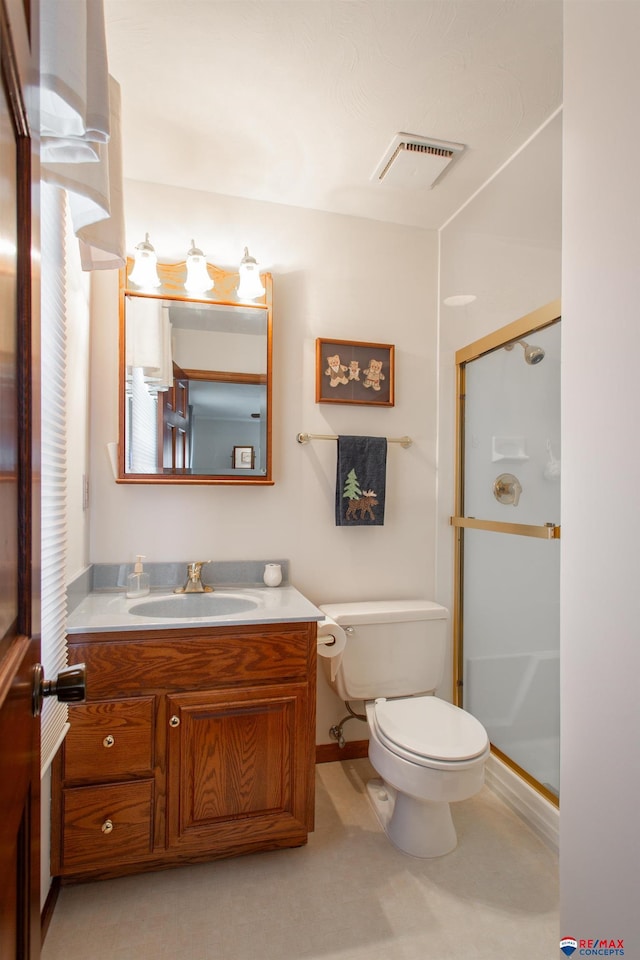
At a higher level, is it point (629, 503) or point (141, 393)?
point (141, 393)

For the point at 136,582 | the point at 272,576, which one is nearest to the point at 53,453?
the point at 136,582

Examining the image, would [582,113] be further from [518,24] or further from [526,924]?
[526,924]

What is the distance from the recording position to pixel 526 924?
1.41 m

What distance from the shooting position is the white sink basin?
1882 millimetres

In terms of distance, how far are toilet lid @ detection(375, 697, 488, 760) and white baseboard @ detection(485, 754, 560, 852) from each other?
36cm

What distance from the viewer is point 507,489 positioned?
2010mm

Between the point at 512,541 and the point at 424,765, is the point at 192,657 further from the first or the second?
the point at 512,541

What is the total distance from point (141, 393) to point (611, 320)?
5.37 ft

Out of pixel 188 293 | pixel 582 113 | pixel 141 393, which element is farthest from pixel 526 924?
pixel 188 293

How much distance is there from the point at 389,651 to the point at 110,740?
3.42ft

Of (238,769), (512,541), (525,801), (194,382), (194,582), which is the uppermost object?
(194,382)

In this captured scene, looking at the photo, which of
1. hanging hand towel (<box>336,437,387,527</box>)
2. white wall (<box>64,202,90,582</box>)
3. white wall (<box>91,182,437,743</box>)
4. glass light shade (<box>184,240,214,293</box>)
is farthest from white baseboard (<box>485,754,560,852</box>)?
glass light shade (<box>184,240,214,293</box>)

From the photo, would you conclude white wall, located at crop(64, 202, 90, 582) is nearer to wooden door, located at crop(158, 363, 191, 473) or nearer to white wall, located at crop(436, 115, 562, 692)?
wooden door, located at crop(158, 363, 191, 473)

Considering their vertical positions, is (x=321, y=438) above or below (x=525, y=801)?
above
